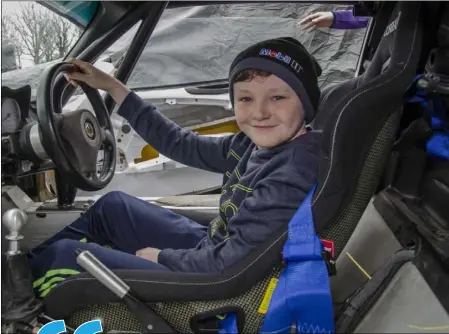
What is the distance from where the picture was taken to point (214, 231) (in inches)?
53.2

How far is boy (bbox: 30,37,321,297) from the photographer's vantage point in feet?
3.64

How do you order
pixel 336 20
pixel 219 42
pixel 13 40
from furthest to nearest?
pixel 219 42 → pixel 336 20 → pixel 13 40

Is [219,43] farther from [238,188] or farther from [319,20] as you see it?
[238,188]

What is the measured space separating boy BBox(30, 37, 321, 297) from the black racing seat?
5 centimetres

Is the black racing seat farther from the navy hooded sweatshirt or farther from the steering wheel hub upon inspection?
the steering wheel hub

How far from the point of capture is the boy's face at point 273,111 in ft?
4.03

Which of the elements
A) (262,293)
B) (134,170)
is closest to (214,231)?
(262,293)

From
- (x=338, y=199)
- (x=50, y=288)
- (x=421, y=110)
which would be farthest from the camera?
(x=421, y=110)

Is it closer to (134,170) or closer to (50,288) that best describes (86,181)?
(50,288)

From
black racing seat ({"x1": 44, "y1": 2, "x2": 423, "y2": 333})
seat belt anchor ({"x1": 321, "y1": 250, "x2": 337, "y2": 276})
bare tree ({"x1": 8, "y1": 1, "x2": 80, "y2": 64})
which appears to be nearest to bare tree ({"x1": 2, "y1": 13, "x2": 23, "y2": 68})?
bare tree ({"x1": 8, "y1": 1, "x2": 80, "y2": 64})

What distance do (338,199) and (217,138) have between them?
632 millimetres

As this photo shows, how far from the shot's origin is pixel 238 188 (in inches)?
49.8

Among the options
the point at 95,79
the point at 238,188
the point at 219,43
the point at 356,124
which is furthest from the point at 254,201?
the point at 219,43

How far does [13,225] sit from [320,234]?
59 centimetres
